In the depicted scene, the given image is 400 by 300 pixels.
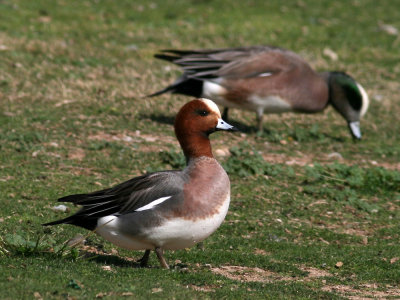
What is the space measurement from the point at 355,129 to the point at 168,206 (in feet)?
19.6

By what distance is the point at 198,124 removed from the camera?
5562mm

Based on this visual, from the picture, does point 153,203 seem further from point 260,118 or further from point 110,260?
point 260,118

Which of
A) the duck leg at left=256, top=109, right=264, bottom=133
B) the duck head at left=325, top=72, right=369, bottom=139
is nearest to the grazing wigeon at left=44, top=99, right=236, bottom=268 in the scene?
the duck leg at left=256, top=109, right=264, bottom=133

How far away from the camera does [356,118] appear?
415 inches

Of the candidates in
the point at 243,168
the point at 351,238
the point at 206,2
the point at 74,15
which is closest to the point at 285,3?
the point at 206,2

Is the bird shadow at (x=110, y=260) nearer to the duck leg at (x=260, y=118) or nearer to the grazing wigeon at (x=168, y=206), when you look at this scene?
the grazing wigeon at (x=168, y=206)

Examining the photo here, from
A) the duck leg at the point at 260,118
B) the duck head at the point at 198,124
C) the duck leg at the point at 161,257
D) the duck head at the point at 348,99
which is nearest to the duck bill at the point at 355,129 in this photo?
the duck head at the point at 348,99

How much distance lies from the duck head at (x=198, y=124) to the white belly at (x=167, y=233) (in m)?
0.52

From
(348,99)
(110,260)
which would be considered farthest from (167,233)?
(348,99)

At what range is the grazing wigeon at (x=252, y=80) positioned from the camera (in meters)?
9.86

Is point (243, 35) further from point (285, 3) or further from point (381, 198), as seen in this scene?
point (381, 198)

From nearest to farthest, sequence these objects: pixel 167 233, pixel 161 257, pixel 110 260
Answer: pixel 167 233 < pixel 161 257 < pixel 110 260

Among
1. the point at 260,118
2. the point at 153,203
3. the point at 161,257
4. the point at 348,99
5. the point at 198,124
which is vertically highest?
the point at 198,124

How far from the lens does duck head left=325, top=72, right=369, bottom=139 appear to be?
1045 centimetres
